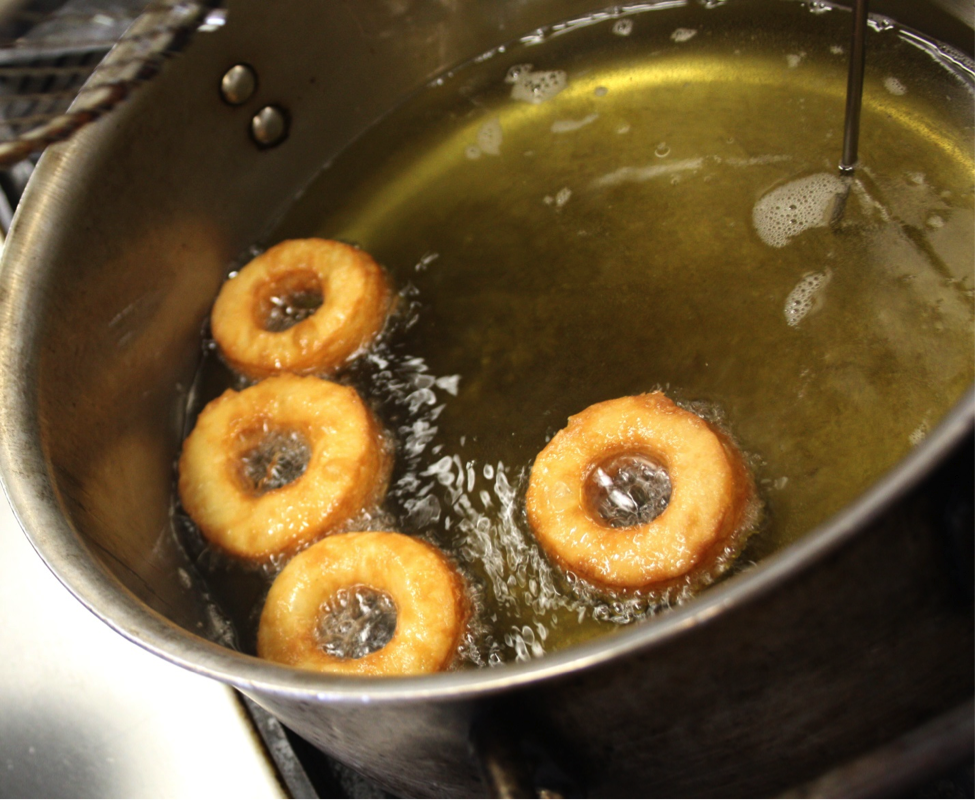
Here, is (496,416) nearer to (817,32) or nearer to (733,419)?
(733,419)

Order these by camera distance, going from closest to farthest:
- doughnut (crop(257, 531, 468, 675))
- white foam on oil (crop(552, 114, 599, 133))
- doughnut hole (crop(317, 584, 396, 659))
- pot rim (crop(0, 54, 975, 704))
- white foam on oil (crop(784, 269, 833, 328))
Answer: pot rim (crop(0, 54, 975, 704)) < doughnut (crop(257, 531, 468, 675)) < doughnut hole (crop(317, 584, 396, 659)) < white foam on oil (crop(784, 269, 833, 328)) < white foam on oil (crop(552, 114, 599, 133))

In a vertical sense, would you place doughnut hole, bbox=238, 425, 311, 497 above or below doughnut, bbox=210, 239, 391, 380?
below

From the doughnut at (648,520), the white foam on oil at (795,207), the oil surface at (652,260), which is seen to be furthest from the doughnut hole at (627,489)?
the white foam on oil at (795,207)

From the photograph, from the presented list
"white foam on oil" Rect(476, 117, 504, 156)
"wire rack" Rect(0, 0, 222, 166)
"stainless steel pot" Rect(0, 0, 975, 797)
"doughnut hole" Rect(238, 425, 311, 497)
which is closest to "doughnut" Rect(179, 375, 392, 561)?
"doughnut hole" Rect(238, 425, 311, 497)

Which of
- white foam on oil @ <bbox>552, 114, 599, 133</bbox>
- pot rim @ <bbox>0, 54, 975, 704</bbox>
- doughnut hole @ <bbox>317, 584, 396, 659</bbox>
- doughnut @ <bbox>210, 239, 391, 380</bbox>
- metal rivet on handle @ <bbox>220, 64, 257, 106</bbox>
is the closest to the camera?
pot rim @ <bbox>0, 54, 975, 704</bbox>

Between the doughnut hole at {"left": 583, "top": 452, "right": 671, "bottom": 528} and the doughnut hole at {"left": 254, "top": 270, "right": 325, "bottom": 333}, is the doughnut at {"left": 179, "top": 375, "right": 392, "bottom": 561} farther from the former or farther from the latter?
the doughnut hole at {"left": 583, "top": 452, "right": 671, "bottom": 528}

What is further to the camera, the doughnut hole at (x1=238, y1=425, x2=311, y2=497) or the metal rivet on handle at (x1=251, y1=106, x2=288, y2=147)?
the metal rivet on handle at (x1=251, y1=106, x2=288, y2=147)

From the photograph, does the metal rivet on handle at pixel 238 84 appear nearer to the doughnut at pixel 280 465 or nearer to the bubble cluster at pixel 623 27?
the doughnut at pixel 280 465
